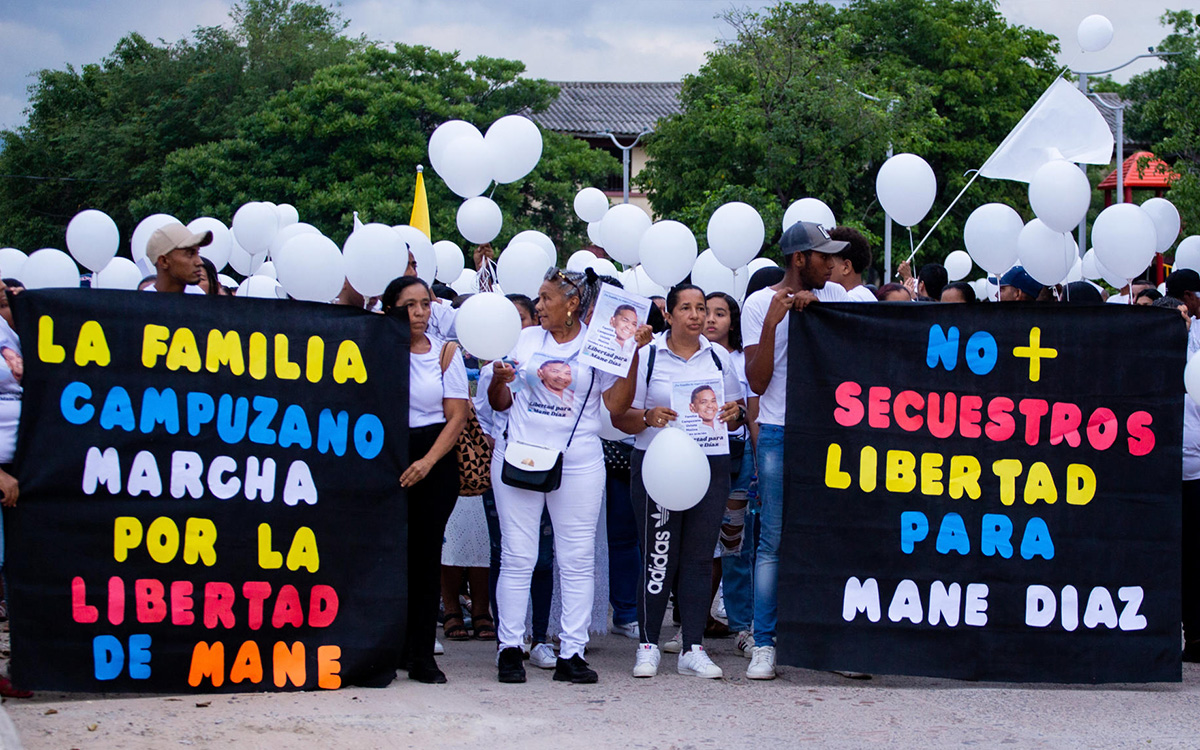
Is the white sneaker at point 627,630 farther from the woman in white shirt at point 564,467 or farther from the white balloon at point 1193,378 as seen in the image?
the white balloon at point 1193,378

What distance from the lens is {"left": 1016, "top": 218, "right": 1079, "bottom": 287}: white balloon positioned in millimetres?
6531

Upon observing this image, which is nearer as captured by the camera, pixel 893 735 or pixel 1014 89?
pixel 893 735

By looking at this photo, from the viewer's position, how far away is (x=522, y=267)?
6.87m

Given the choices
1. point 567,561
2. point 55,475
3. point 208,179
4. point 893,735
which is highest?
point 208,179

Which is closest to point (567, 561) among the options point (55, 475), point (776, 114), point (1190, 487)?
point (55, 475)

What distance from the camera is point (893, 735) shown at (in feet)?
16.4

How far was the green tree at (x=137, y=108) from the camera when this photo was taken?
33.3 meters

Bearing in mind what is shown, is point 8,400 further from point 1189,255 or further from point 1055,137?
point 1189,255

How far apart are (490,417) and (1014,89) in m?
30.2

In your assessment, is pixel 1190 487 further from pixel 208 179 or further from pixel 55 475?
pixel 208 179

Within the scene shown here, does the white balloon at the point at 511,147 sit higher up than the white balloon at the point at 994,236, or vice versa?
the white balloon at the point at 511,147

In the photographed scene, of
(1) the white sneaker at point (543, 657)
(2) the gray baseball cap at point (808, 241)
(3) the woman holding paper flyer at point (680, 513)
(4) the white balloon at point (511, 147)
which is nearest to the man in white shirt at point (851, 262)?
(2) the gray baseball cap at point (808, 241)

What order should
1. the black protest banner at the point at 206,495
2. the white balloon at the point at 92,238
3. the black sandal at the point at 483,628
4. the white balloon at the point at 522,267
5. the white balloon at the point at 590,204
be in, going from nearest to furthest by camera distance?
the black protest banner at the point at 206,495, the white balloon at the point at 522,267, the black sandal at the point at 483,628, the white balloon at the point at 92,238, the white balloon at the point at 590,204

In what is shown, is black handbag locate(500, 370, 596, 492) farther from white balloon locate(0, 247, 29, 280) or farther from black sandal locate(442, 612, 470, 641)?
white balloon locate(0, 247, 29, 280)
